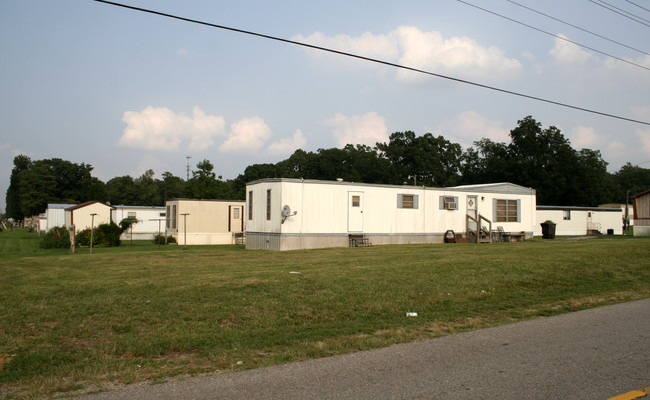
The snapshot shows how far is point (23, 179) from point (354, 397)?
99018 mm

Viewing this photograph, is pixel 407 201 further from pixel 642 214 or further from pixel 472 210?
pixel 642 214

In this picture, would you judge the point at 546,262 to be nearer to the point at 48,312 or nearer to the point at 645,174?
the point at 48,312

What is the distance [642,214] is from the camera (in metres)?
33.6

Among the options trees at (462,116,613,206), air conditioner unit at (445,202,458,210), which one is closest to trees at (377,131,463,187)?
trees at (462,116,613,206)

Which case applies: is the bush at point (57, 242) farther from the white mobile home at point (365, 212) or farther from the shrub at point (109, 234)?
the white mobile home at point (365, 212)

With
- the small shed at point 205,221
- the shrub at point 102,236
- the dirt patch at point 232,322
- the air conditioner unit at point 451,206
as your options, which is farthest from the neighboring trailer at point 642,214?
the shrub at point 102,236

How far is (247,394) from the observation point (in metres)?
4.65

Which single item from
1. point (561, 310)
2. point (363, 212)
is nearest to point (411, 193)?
point (363, 212)

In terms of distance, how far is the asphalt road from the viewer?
15.2ft

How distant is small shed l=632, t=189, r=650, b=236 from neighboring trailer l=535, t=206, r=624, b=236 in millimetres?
5281

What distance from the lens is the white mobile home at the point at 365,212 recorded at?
2108cm

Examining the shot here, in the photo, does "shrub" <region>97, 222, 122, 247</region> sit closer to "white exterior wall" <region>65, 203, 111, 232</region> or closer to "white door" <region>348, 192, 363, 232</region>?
"white exterior wall" <region>65, 203, 111, 232</region>

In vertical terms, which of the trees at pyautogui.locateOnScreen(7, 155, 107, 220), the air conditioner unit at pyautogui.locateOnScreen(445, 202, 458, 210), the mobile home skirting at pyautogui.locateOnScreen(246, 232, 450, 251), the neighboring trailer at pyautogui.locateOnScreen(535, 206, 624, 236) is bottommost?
the mobile home skirting at pyautogui.locateOnScreen(246, 232, 450, 251)

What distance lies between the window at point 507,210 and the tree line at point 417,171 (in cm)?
2258
